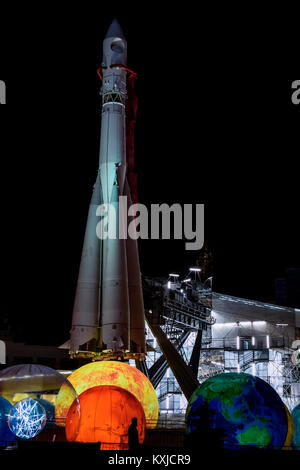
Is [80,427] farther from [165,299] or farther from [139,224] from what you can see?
[165,299]

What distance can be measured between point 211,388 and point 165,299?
20743 millimetres

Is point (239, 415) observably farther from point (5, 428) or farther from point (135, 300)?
point (135, 300)

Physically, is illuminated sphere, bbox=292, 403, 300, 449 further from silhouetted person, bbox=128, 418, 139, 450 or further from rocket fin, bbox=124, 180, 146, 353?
rocket fin, bbox=124, 180, 146, 353

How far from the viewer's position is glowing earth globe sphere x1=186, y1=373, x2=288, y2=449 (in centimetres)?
1016

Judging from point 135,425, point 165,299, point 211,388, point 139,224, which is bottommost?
point 135,425

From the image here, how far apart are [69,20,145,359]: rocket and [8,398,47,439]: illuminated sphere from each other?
9189 millimetres

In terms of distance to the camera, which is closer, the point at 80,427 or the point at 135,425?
the point at 135,425

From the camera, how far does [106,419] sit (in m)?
11.1

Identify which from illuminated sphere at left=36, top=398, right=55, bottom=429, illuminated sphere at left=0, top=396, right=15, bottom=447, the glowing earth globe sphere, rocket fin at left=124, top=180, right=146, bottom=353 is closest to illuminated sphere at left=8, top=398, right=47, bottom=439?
illuminated sphere at left=0, top=396, right=15, bottom=447

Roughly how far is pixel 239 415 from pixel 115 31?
2265cm

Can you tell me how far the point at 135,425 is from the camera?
34.3 ft
